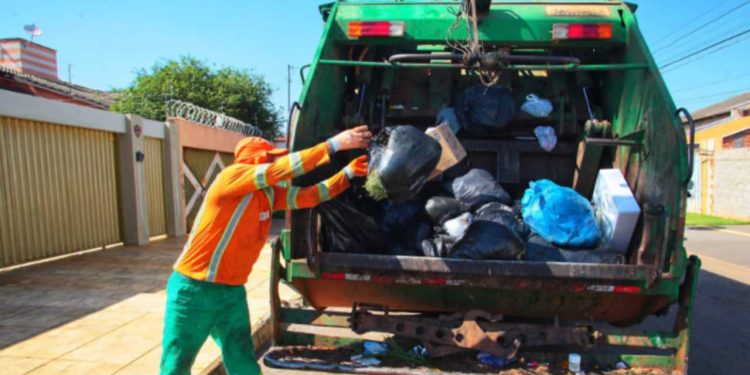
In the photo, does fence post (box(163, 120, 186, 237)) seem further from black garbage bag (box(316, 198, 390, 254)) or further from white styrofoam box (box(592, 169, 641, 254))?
white styrofoam box (box(592, 169, 641, 254))

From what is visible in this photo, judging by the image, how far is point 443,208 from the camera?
2.85 meters

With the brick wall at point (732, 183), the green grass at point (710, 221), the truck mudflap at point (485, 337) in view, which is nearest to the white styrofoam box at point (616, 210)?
the truck mudflap at point (485, 337)

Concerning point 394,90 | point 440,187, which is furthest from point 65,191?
point 440,187

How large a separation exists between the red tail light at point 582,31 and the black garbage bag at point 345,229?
152 centimetres

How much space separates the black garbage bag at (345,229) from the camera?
271 cm

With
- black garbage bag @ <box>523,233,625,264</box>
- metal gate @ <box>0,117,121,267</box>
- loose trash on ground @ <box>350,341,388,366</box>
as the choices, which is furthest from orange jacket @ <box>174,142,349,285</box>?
metal gate @ <box>0,117,121,267</box>

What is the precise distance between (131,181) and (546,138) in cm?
635

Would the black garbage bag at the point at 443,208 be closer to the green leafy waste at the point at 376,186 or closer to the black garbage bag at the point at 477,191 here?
the black garbage bag at the point at 477,191

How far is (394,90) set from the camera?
3818mm

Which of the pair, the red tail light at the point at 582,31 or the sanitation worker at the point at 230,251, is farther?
the red tail light at the point at 582,31

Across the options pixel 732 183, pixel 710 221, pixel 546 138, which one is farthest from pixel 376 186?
pixel 732 183

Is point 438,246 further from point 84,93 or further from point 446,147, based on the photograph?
point 84,93

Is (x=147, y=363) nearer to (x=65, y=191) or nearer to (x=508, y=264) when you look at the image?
(x=508, y=264)

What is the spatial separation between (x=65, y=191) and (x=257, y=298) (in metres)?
3.53
